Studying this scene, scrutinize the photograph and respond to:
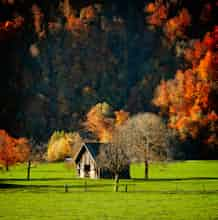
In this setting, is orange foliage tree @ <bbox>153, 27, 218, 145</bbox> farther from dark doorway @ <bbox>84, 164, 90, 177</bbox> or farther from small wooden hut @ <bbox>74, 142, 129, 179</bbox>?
dark doorway @ <bbox>84, 164, 90, 177</bbox>

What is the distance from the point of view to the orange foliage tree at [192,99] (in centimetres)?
13450

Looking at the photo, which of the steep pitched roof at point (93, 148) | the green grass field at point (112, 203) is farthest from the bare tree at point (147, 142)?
the green grass field at point (112, 203)

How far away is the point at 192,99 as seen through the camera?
163250 mm

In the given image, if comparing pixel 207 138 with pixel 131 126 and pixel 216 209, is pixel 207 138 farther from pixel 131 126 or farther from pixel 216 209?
pixel 216 209

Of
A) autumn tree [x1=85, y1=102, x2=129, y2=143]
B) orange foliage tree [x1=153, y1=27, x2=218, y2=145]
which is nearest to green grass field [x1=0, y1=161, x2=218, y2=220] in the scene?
orange foliage tree [x1=153, y1=27, x2=218, y2=145]

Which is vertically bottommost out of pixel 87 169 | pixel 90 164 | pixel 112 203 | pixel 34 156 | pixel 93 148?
pixel 112 203

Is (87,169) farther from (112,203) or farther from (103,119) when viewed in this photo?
(103,119)

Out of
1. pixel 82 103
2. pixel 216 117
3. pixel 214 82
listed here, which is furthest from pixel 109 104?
pixel 216 117

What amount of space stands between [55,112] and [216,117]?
260ft

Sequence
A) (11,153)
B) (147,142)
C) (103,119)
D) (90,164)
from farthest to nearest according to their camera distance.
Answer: (103,119) → (11,153) → (90,164) → (147,142)

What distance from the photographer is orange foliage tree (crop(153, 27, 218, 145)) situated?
134500 millimetres

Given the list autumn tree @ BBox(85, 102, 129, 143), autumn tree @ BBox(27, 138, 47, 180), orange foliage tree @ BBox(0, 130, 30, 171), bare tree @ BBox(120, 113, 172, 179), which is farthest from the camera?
autumn tree @ BBox(85, 102, 129, 143)

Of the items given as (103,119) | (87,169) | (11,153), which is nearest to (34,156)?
(11,153)

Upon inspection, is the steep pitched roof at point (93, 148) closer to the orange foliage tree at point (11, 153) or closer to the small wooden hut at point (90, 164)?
the small wooden hut at point (90, 164)
